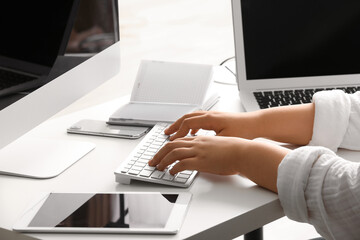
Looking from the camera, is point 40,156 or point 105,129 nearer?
point 40,156

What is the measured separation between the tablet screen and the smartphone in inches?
10.5

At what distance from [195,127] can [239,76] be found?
0.32 metres

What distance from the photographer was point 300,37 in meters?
1.47

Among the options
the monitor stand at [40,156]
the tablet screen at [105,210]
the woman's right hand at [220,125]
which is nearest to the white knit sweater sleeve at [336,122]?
the woman's right hand at [220,125]

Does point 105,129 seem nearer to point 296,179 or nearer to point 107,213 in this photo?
point 107,213

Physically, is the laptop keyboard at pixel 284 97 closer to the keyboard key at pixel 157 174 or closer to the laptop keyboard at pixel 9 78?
the keyboard key at pixel 157 174

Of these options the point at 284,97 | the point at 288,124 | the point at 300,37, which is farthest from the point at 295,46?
the point at 288,124

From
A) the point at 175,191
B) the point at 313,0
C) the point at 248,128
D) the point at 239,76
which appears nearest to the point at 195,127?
the point at 248,128

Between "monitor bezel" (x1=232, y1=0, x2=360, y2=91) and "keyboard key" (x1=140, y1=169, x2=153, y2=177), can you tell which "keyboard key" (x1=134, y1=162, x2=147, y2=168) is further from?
"monitor bezel" (x1=232, y1=0, x2=360, y2=91)

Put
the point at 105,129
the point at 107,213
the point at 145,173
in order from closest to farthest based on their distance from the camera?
the point at 107,213 < the point at 145,173 < the point at 105,129

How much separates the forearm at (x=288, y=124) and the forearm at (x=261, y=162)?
141 mm

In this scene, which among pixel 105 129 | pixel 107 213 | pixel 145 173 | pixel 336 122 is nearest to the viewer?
pixel 107 213

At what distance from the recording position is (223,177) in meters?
1.06

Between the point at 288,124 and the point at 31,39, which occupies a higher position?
the point at 31,39
